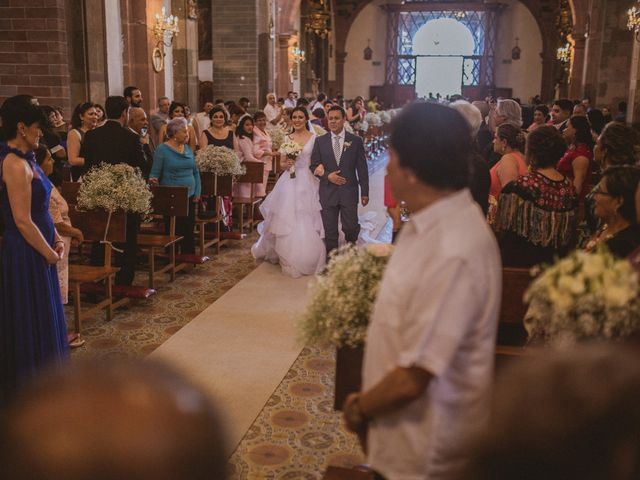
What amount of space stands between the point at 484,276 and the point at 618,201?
75.2 inches

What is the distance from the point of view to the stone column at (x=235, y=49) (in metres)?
16.9

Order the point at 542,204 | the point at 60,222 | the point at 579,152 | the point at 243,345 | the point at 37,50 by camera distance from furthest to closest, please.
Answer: the point at 37,50 < the point at 579,152 < the point at 243,345 < the point at 60,222 < the point at 542,204

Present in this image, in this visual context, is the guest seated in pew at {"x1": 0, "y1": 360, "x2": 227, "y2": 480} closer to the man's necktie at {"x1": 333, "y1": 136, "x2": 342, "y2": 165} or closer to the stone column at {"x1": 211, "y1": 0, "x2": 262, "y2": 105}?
the man's necktie at {"x1": 333, "y1": 136, "x2": 342, "y2": 165}

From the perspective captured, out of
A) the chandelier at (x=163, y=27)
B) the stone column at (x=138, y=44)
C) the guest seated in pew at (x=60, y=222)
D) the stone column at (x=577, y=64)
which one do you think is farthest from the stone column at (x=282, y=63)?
the guest seated in pew at (x=60, y=222)

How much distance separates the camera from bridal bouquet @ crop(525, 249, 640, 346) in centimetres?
197

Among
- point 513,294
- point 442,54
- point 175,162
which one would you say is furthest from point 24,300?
point 442,54

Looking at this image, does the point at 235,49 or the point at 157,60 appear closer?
the point at 157,60

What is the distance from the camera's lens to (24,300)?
3965 millimetres

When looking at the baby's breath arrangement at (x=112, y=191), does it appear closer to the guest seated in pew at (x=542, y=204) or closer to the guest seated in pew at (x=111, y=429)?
the guest seated in pew at (x=542, y=204)

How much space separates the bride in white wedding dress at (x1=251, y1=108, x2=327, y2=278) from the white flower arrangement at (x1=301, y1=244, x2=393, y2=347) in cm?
474

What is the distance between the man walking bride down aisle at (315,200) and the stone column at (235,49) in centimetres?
982

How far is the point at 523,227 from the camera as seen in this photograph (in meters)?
4.24

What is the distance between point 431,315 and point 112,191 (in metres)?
4.54

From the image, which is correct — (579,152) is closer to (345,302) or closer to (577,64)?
(345,302)
